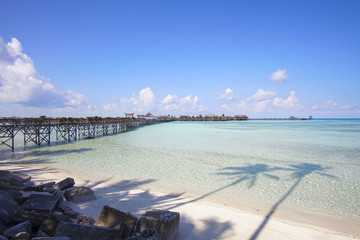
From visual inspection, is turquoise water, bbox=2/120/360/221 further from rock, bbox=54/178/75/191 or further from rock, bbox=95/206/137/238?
rock, bbox=95/206/137/238

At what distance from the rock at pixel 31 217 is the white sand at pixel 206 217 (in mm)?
2084

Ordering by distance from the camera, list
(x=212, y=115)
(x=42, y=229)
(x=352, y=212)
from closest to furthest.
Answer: (x=42, y=229), (x=352, y=212), (x=212, y=115)

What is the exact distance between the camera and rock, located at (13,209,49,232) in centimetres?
387

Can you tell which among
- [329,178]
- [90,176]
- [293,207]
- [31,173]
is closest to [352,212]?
[293,207]

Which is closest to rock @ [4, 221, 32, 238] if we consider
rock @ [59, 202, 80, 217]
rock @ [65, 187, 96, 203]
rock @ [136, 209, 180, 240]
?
rock @ [59, 202, 80, 217]

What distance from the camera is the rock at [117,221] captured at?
13.3 ft

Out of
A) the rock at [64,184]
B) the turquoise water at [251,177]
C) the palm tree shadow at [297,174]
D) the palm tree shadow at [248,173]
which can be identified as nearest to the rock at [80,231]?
the palm tree shadow at [297,174]

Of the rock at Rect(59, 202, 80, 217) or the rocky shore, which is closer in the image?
the rocky shore

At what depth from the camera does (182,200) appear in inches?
302

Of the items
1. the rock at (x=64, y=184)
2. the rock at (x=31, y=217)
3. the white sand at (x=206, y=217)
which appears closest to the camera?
the rock at (x=31, y=217)

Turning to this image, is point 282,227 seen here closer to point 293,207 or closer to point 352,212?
point 293,207

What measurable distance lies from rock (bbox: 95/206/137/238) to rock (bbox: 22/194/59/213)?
119 cm

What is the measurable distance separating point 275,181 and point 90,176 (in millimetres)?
9506

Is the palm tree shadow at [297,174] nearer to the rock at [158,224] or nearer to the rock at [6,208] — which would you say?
the rock at [158,224]
